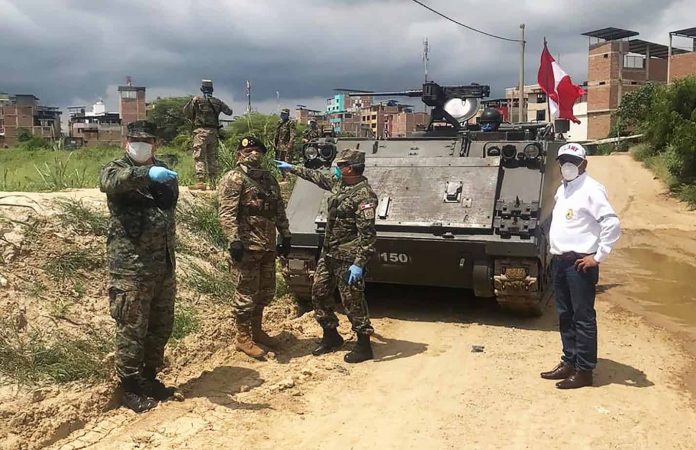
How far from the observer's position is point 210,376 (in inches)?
190

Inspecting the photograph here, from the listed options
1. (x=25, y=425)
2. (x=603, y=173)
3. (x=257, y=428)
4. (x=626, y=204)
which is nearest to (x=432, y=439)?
(x=257, y=428)

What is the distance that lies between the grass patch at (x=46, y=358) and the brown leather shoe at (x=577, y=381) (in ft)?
9.94

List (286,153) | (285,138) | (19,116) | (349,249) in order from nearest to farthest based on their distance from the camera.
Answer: (349,249)
(286,153)
(285,138)
(19,116)

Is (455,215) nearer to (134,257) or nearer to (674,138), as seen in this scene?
(134,257)

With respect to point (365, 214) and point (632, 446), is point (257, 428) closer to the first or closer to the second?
point (365, 214)

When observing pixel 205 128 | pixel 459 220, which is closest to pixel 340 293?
pixel 459 220

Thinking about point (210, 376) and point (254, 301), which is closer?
point (210, 376)

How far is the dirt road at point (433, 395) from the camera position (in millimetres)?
3848

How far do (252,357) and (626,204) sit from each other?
1409 cm

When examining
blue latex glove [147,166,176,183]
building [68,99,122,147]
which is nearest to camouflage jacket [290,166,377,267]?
blue latex glove [147,166,176,183]

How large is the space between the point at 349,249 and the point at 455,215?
134cm

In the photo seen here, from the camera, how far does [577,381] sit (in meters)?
4.66

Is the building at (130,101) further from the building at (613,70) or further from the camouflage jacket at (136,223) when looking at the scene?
the camouflage jacket at (136,223)

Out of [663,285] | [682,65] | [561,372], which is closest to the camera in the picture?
[561,372]
